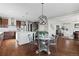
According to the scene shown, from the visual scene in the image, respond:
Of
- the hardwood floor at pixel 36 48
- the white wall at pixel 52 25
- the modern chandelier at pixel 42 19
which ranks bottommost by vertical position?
the hardwood floor at pixel 36 48

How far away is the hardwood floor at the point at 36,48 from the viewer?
1951 millimetres

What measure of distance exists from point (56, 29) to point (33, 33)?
40 centimetres

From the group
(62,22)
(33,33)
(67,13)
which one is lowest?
(33,33)

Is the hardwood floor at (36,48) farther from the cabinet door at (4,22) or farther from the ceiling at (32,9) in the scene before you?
the ceiling at (32,9)

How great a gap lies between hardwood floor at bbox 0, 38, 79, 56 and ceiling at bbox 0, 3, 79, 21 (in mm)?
441

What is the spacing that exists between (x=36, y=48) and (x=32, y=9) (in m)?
0.67

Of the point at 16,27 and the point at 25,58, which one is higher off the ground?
the point at 16,27

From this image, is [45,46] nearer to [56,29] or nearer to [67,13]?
[56,29]

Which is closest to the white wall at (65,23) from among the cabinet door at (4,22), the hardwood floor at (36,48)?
the hardwood floor at (36,48)

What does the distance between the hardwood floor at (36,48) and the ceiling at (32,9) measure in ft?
1.45

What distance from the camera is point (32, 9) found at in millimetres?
1961

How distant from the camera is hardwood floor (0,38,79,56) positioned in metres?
1.95

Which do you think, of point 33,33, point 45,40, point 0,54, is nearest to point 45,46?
point 45,40

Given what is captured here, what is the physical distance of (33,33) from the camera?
6.63ft
